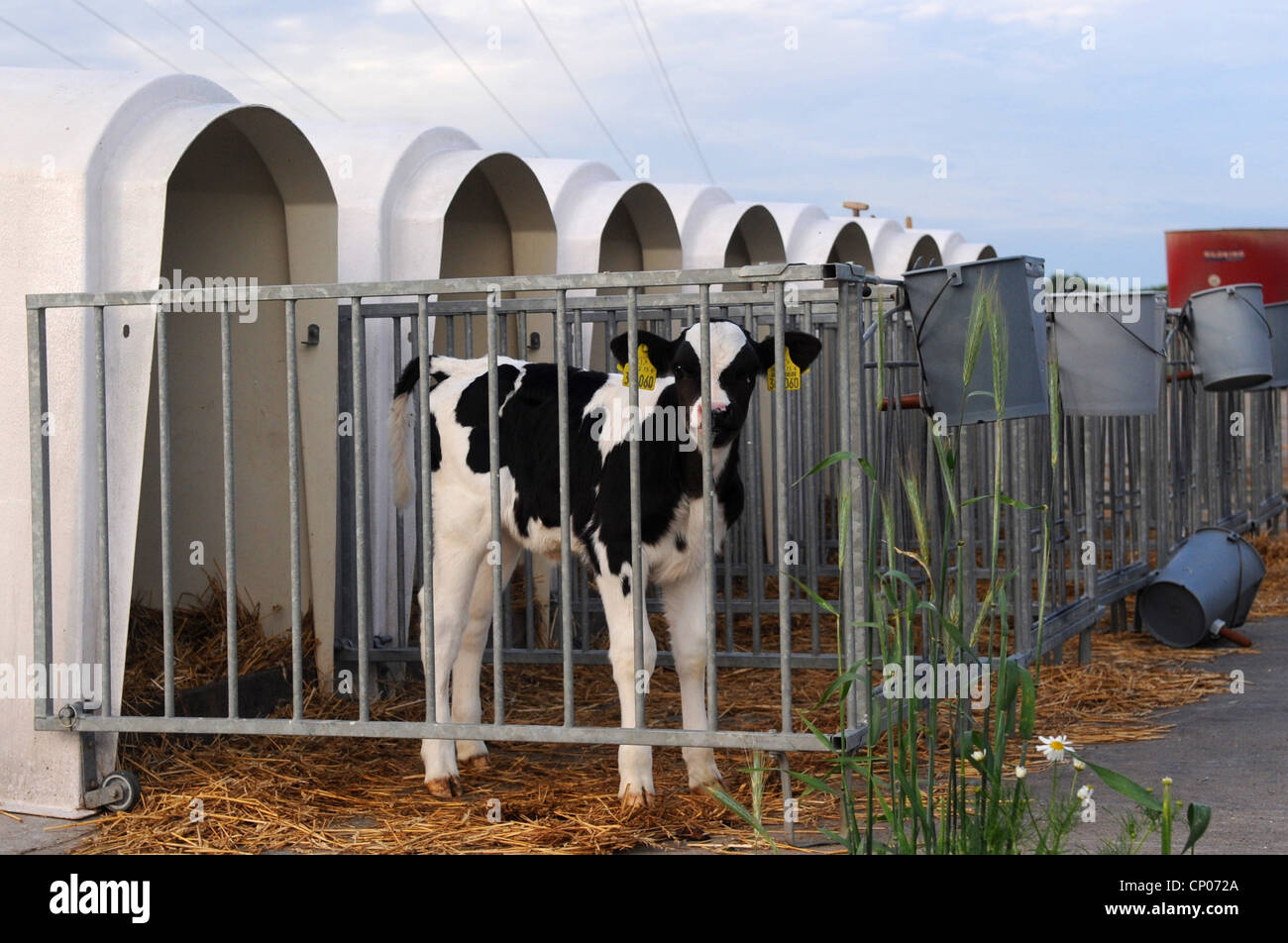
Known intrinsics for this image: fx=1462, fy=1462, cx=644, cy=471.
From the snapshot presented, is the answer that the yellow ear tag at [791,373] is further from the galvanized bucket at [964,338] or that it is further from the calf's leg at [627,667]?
the calf's leg at [627,667]

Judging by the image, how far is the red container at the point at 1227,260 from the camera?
527 inches

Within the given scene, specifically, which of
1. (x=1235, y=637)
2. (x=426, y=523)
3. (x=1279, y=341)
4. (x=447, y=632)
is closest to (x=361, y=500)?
(x=426, y=523)

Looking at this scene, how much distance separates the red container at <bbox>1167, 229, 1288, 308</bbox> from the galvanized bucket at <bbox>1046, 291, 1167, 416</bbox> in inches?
278

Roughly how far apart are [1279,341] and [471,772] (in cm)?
732

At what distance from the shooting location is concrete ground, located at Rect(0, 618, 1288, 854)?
4.41 m

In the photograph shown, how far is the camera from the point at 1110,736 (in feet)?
19.7

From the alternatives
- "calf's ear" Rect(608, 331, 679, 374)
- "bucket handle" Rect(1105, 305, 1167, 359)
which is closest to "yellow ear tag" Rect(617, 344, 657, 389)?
"calf's ear" Rect(608, 331, 679, 374)

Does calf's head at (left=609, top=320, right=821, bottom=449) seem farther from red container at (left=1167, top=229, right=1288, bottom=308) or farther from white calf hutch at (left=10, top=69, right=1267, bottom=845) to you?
red container at (left=1167, top=229, right=1288, bottom=308)

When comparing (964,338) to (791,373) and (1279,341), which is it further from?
(1279,341)

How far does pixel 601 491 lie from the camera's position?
16.0 feet

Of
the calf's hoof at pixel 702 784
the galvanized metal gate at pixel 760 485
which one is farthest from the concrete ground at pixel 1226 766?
the calf's hoof at pixel 702 784

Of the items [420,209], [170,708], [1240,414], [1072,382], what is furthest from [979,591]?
[170,708]

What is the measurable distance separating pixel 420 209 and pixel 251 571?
6.43 ft

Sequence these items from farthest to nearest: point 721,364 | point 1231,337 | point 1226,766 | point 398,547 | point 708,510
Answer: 1. point 1231,337
2. point 398,547
3. point 1226,766
4. point 721,364
5. point 708,510
